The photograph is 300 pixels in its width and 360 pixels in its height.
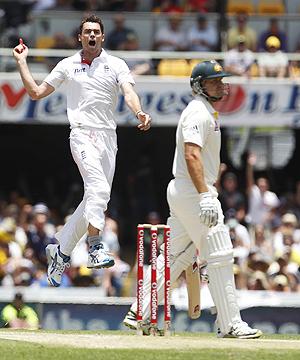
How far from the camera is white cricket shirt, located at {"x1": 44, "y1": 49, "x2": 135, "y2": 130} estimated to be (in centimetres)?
1011

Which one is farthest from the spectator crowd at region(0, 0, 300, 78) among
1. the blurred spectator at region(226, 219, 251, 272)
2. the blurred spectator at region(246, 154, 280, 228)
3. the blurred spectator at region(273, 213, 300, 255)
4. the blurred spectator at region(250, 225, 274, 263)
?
the blurred spectator at region(226, 219, 251, 272)

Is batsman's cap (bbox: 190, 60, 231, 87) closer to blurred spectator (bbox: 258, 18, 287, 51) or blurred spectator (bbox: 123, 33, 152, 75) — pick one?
blurred spectator (bbox: 123, 33, 152, 75)

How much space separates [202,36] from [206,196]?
1264cm

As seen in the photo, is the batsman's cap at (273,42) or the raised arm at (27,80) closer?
the raised arm at (27,80)

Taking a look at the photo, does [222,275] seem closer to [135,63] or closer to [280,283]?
→ [280,283]

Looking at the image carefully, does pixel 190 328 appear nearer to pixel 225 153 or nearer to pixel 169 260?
pixel 169 260

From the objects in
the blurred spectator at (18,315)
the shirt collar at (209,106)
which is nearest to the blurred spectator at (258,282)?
the blurred spectator at (18,315)

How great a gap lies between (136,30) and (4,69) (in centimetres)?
258

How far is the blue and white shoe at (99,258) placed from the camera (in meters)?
9.97

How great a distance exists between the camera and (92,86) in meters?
10.1

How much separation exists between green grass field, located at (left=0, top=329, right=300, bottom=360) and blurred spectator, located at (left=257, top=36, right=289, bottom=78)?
11604 mm

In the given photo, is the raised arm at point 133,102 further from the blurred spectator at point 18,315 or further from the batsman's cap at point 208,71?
the blurred spectator at point 18,315

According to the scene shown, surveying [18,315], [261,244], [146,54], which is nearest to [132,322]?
[18,315]

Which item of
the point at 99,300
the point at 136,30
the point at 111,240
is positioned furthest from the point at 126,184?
the point at 99,300
